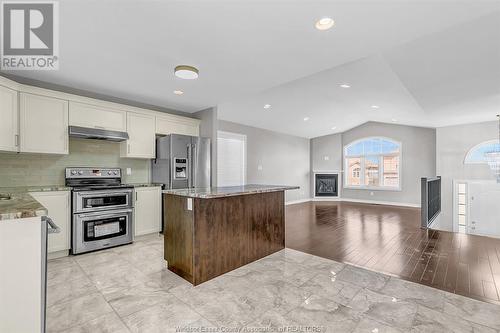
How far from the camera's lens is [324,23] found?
6.72ft

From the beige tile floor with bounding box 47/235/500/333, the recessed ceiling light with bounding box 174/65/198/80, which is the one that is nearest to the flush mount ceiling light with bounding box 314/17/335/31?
the recessed ceiling light with bounding box 174/65/198/80

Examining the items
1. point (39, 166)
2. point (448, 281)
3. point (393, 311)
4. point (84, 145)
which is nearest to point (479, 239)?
point (448, 281)

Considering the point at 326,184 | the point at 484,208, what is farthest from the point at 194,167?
the point at 484,208

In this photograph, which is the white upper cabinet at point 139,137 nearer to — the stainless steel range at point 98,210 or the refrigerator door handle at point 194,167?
the stainless steel range at point 98,210

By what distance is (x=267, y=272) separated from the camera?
2832 mm

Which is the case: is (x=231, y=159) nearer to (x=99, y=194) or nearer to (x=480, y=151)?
(x=99, y=194)

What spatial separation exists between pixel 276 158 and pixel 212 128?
3.94 m

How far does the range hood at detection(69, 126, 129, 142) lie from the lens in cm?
341

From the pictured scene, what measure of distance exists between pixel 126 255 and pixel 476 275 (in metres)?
4.45

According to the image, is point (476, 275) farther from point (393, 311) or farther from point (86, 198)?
point (86, 198)

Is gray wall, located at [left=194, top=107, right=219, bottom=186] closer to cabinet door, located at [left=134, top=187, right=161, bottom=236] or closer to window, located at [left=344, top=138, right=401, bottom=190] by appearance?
cabinet door, located at [left=134, top=187, right=161, bottom=236]

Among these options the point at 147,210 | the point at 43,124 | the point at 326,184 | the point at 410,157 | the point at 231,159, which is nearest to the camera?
the point at 43,124

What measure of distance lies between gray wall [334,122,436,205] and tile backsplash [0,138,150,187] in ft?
27.1

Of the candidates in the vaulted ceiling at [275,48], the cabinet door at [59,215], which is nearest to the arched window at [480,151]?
the vaulted ceiling at [275,48]
